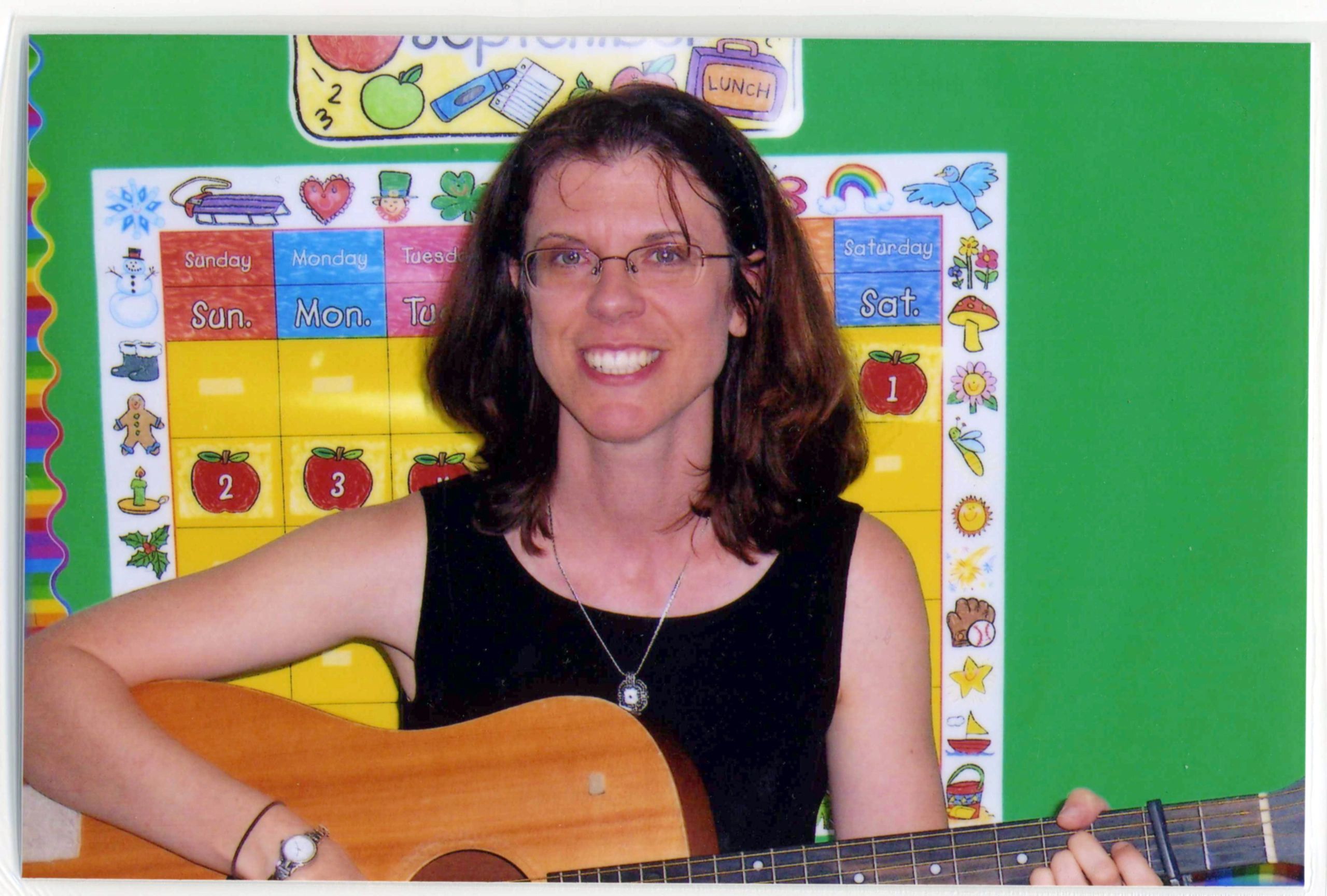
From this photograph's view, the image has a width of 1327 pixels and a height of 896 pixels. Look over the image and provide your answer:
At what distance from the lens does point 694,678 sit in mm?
1205

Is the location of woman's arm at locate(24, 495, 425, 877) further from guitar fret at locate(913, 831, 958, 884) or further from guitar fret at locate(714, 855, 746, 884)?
guitar fret at locate(913, 831, 958, 884)

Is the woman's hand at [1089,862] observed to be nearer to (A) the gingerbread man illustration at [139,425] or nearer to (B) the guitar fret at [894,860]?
(B) the guitar fret at [894,860]

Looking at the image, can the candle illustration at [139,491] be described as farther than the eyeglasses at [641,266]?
Yes

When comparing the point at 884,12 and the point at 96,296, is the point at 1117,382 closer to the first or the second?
the point at 884,12

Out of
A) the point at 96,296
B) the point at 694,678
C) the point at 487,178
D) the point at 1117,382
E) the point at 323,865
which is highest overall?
the point at 487,178

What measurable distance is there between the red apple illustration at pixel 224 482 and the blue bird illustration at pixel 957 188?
0.77 meters

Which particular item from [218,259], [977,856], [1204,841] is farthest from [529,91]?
[1204,841]

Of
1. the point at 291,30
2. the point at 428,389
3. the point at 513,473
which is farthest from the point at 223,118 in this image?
the point at 513,473

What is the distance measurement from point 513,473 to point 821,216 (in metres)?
0.43

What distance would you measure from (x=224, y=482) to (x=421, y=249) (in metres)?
0.34

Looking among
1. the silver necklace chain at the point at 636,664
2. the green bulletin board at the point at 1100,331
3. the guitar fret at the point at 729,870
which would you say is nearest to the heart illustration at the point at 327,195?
the green bulletin board at the point at 1100,331

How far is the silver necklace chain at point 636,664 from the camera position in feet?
3.96

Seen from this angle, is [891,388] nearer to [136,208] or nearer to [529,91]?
[529,91]

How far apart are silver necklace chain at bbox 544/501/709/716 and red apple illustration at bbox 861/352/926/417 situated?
0.26 meters
